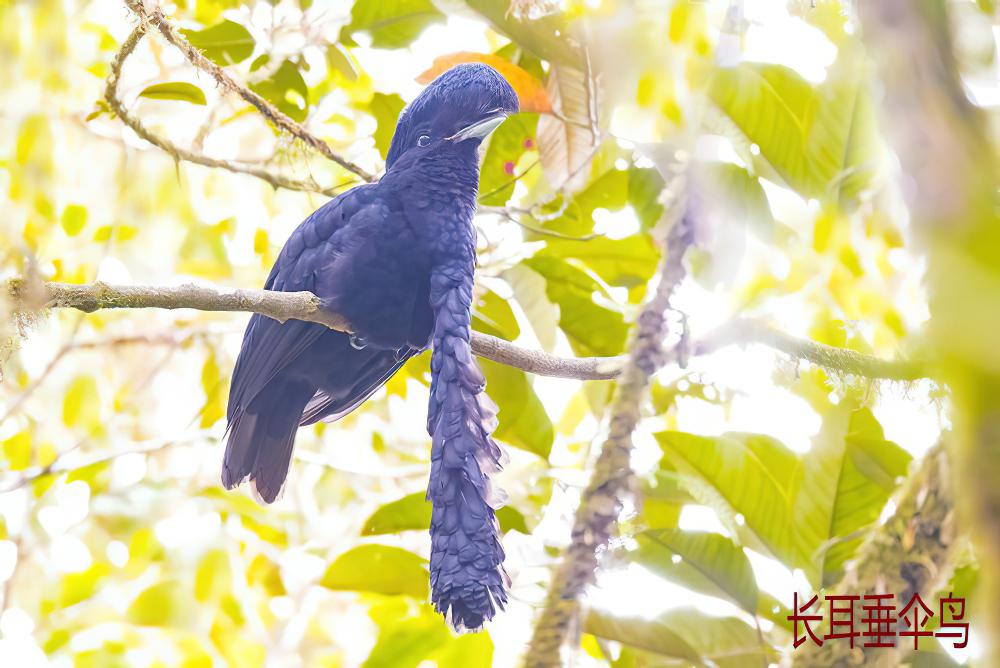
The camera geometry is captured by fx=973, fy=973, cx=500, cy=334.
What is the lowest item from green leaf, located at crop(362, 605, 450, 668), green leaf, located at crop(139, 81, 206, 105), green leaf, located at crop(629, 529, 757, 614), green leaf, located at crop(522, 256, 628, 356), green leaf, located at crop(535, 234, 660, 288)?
green leaf, located at crop(362, 605, 450, 668)

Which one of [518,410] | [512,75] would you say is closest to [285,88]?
[512,75]

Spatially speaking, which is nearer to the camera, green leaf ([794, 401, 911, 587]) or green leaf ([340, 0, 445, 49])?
green leaf ([794, 401, 911, 587])

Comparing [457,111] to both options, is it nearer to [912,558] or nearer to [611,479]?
[611,479]

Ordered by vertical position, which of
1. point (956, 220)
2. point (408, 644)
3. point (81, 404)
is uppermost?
point (81, 404)

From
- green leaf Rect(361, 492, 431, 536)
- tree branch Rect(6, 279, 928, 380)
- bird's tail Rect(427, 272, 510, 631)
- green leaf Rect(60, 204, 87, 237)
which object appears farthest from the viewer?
green leaf Rect(60, 204, 87, 237)

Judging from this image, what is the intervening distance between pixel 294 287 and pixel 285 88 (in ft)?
3.35

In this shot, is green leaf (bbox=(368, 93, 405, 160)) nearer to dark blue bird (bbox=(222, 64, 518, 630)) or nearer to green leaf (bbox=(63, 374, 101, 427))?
dark blue bird (bbox=(222, 64, 518, 630))

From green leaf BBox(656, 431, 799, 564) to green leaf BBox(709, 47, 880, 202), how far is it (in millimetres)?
600

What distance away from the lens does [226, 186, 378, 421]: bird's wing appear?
74.0 inches

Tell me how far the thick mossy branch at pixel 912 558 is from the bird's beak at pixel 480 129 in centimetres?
104

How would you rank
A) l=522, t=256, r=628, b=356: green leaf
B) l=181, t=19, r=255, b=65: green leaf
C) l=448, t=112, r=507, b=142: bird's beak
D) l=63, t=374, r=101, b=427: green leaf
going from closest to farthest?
l=448, t=112, r=507, b=142: bird's beak, l=522, t=256, r=628, b=356: green leaf, l=181, t=19, r=255, b=65: green leaf, l=63, t=374, r=101, b=427: green leaf

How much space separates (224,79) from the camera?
2.21 metres

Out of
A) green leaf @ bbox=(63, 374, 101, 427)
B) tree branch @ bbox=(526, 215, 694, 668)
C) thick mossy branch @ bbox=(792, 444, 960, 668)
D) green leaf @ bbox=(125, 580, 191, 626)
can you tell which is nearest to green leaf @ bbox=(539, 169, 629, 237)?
tree branch @ bbox=(526, 215, 694, 668)

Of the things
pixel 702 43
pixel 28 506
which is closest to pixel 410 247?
pixel 702 43
